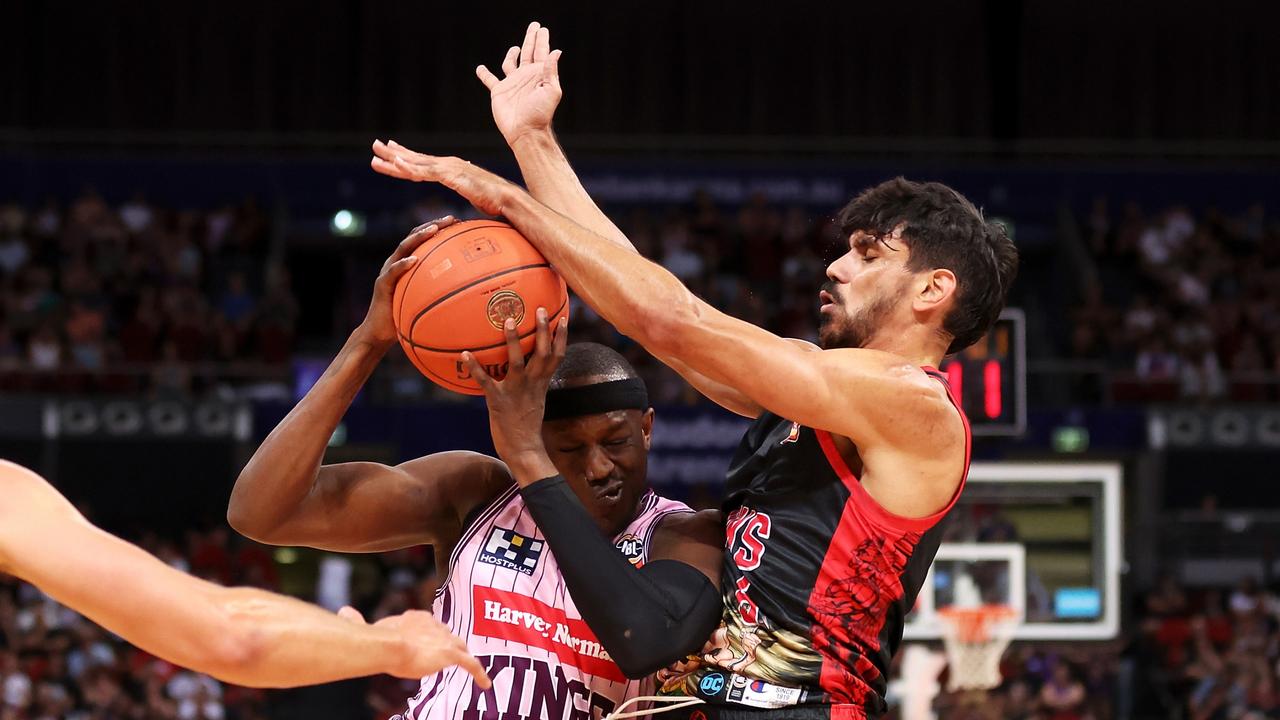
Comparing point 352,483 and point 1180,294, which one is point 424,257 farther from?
point 1180,294

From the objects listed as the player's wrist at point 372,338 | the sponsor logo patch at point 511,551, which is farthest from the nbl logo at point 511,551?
the player's wrist at point 372,338

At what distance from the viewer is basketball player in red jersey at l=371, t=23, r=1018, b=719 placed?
3244 millimetres

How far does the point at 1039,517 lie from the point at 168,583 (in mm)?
7871

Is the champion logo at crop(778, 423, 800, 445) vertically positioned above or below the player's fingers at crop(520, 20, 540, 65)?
below

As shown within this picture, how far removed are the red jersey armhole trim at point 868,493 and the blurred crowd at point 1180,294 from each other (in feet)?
44.2

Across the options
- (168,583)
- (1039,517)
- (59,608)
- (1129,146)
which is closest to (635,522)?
(168,583)

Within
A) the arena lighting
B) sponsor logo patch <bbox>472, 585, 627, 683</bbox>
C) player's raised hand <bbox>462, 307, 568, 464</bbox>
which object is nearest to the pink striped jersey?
sponsor logo patch <bbox>472, 585, 627, 683</bbox>

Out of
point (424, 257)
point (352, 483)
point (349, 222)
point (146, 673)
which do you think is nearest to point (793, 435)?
point (424, 257)

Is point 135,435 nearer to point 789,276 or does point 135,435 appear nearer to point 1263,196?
point 789,276

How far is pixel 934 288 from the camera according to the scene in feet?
11.4

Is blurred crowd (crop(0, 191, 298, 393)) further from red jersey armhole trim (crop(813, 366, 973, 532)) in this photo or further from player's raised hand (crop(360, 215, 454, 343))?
red jersey armhole trim (crop(813, 366, 973, 532))

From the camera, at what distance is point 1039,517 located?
9.48 meters

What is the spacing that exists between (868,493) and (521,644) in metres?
0.92

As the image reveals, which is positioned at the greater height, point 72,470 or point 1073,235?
point 1073,235
